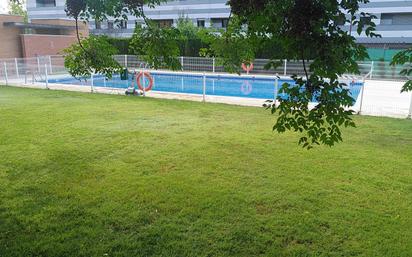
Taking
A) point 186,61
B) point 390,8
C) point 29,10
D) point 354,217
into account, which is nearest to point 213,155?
point 354,217

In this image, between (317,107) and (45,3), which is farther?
(45,3)

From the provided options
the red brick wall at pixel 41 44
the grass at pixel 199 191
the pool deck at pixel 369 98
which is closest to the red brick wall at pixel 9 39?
the red brick wall at pixel 41 44

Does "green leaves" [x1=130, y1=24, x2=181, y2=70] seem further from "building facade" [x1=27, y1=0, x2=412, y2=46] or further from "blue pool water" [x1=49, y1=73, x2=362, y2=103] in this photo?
"building facade" [x1=27, y1=0, x2=412, y2=46]

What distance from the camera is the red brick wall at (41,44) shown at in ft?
80.6

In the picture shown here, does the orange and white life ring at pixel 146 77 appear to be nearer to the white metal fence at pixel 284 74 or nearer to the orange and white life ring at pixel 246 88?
the white metal fence at pixel 284 74

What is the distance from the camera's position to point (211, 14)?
3528cm

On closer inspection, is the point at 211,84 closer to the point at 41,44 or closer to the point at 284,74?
the point at 284,74

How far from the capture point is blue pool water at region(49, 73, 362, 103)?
49.9ft

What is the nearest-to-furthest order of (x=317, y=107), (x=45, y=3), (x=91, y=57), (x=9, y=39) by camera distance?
(x=317, y=107), (x=91, y=57), (x=9, y=39), (x=45, y=3)

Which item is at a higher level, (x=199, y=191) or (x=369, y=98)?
(x=369, y=98)

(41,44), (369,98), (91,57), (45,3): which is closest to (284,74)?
(369,98)

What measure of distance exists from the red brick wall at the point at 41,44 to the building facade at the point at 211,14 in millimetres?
2705

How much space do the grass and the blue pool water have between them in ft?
22.0

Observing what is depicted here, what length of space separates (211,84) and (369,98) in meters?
7.89
